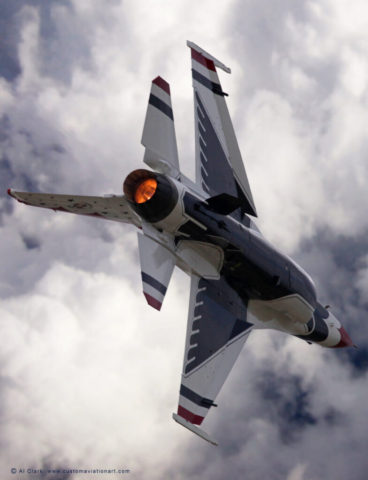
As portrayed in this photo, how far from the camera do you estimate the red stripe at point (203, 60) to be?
70.4 ft

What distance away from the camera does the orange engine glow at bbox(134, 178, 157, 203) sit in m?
16.0

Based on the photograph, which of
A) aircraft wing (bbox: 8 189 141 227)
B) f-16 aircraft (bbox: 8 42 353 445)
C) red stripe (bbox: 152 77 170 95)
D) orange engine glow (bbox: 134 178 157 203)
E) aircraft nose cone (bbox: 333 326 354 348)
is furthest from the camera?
aircraft nose cone (bbox: 333 326 354 348)

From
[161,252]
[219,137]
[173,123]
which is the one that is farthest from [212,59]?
[161,252]

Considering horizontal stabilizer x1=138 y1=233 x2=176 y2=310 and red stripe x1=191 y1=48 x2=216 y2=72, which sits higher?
red stripe x1=191 y1=48 x2=216 y2=72

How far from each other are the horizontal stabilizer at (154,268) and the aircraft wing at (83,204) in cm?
134

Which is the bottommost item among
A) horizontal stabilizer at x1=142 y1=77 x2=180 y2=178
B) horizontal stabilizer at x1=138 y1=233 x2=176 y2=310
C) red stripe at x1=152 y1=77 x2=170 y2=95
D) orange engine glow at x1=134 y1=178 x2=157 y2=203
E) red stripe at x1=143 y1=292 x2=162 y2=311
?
red stripe at x1=143 y1=292 x2=162 y2=311

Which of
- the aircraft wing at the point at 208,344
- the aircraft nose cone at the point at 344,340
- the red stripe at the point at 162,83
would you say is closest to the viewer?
the aircraft wing at the point at 208,344

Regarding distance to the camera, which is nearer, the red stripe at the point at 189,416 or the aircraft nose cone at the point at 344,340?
the red stripe at the point at 189,416

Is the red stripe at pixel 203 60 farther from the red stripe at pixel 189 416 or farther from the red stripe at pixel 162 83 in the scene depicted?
the red stripe at pixel 189 416

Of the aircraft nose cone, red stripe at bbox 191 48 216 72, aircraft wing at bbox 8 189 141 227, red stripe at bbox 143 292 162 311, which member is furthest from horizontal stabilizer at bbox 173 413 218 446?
red stripe at bbox 191 48 216 72

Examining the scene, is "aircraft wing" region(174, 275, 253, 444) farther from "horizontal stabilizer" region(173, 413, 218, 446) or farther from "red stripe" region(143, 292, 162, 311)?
"red stripe" region(143, 292, 162, 311)

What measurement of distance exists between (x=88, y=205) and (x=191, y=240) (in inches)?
144

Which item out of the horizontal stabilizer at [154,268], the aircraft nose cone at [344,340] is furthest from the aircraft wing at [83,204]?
the aircraft nose cone at [344,340]

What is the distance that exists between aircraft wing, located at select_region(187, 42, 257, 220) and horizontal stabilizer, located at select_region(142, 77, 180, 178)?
2073 mm
